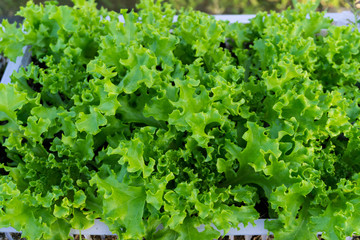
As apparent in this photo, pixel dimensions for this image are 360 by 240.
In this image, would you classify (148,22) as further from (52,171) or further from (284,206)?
(284,206)

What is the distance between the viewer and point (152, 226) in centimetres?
163

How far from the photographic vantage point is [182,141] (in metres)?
1.76

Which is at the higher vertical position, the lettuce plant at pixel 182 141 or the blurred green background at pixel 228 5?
the lettuce plant at pixel 182 141

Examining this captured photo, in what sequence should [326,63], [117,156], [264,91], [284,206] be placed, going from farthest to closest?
[326,63]
[264,91]
[117,156]
[284,206]

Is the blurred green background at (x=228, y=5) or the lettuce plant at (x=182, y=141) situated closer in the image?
the lettuce plant at (x=182, y=141)

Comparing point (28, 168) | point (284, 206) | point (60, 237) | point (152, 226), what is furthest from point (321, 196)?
point (28, 168)

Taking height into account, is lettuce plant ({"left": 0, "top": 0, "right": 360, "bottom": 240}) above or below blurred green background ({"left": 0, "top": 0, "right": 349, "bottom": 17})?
above

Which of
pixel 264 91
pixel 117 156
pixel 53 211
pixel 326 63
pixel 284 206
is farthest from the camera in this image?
pixel 326 63

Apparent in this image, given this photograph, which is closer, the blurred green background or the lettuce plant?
the lettuce plant

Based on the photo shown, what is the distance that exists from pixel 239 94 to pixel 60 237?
37.1 inches

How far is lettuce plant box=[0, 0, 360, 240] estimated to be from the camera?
1524 mm

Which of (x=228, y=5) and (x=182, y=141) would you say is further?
(x=228, y=5)

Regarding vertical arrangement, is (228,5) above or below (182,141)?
below

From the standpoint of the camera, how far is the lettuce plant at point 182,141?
1.52m
